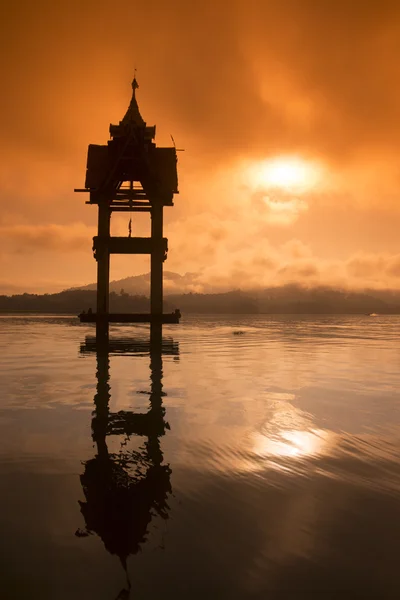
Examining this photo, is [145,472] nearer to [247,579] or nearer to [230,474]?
[230,474]

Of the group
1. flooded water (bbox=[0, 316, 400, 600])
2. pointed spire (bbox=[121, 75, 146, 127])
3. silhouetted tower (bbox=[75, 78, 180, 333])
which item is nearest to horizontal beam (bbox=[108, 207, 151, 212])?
silhouetted tower (bbox=[75, 78, 180, 333])

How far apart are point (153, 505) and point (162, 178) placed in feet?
65.8

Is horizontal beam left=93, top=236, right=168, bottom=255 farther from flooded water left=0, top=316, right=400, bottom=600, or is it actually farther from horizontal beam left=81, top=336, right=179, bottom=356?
flooded water left=0, top=316, right=400, bottom=600

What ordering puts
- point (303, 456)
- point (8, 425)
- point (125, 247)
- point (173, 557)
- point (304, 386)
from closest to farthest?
point (173, 557) → point (303, 456) → point (8, 425) → point (304, 386) → point (125, 247)

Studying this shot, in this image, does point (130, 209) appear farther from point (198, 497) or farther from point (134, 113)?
point (198, 497)

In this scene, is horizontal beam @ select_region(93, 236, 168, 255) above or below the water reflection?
above

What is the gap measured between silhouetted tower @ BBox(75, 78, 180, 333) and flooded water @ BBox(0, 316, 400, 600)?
11.7 metres

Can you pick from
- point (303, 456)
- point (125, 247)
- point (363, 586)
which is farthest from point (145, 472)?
point (125, 247)

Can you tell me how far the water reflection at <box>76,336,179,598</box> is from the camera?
3.45m

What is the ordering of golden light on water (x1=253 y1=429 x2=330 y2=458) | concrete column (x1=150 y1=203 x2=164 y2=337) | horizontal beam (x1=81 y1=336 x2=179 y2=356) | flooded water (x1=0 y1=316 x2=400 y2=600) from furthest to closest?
concrete column (x1=150 y1=203 x2=164 y2=337)
horizontal beam (x1=81 y1=336 x2=179 y2=356)
golden light on water (x1=253 y1=429 x2=330 y2=458)
flooded water (x1=0 y1=316 x2=400 y2=600)

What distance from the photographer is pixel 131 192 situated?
71.3ft

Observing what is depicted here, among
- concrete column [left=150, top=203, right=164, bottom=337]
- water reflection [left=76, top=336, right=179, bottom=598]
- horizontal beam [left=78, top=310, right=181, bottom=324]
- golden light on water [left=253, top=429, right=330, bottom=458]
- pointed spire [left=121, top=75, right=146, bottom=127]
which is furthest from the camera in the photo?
pointed spire [left=121, top=75, right=146, bottom=127]

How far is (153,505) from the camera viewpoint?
12.9 feet

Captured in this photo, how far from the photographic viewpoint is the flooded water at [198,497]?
296cm
